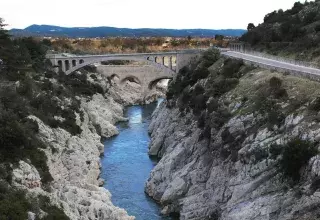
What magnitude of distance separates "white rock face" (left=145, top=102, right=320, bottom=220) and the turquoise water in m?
1.57

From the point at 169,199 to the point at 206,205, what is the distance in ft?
19.2

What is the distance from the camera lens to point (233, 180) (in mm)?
33062

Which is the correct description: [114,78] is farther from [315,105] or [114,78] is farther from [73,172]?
[315,105]

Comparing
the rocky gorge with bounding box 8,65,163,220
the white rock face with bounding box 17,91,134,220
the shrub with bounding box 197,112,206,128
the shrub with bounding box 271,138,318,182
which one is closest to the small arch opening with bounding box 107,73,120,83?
the rocky gorge with bounding box 8,65,163,220

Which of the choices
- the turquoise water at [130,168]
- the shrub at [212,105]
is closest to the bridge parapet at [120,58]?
the turquoise water at [130,168]

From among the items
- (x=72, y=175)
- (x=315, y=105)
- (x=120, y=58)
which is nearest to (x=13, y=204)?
(x=72, y=175)

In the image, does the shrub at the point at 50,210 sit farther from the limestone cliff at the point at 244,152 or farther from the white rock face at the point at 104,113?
the white rock face at the point at 104,113

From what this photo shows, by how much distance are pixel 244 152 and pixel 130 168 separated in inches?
960

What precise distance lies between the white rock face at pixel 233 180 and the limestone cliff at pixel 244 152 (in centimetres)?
6

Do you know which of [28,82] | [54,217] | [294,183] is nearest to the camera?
[294,183]

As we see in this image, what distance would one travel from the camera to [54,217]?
30.5 meters

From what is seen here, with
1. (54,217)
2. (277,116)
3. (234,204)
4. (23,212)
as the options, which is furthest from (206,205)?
(23,212)

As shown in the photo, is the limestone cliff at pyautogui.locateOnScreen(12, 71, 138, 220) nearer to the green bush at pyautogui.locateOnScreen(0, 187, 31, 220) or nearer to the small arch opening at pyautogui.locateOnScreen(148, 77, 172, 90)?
the green bush at pyautogui.locateOnScreen(0, 187, 31, 220)

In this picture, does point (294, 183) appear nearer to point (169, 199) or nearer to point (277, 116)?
point (277, 116)
